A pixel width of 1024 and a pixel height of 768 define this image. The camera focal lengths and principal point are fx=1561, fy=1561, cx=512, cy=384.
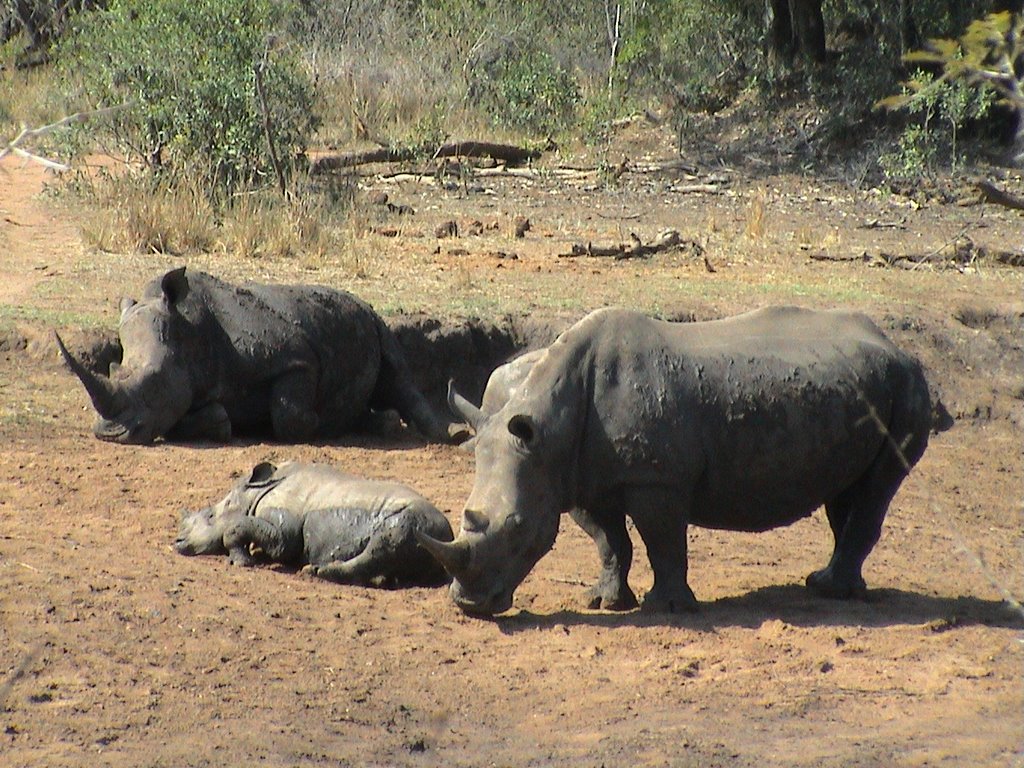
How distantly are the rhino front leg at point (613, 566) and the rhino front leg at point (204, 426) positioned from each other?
3773 millimetres

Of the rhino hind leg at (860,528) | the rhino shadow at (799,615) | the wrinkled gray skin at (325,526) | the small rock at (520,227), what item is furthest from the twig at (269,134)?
the rhino shadow at (799,615)

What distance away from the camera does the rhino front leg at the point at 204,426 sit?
33.2 ft

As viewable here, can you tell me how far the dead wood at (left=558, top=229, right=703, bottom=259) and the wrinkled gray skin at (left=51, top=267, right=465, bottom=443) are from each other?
175 inches

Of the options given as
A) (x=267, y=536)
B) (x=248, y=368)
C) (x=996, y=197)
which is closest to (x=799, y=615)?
(x=267, y=536)

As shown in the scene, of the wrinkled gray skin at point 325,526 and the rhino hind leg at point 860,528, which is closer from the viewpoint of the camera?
the wrinkled gray skin at point 325,526

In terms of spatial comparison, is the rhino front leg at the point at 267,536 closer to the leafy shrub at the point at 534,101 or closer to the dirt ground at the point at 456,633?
the dirt ground at the point at 456,633

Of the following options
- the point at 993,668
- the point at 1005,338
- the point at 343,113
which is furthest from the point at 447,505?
the point at 343,113

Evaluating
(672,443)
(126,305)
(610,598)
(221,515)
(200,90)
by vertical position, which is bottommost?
(610,598)

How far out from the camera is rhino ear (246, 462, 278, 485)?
785 centimetres

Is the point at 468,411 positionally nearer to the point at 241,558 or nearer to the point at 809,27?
the point at 241,558

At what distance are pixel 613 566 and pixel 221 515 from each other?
2.01 m

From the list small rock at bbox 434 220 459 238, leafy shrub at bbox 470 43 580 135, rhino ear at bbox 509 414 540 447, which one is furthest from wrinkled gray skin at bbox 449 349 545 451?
leafy shrub at bbox 470 43 580 135

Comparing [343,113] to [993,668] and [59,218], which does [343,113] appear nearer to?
[59,218]

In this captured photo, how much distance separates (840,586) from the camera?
24.5 ft
